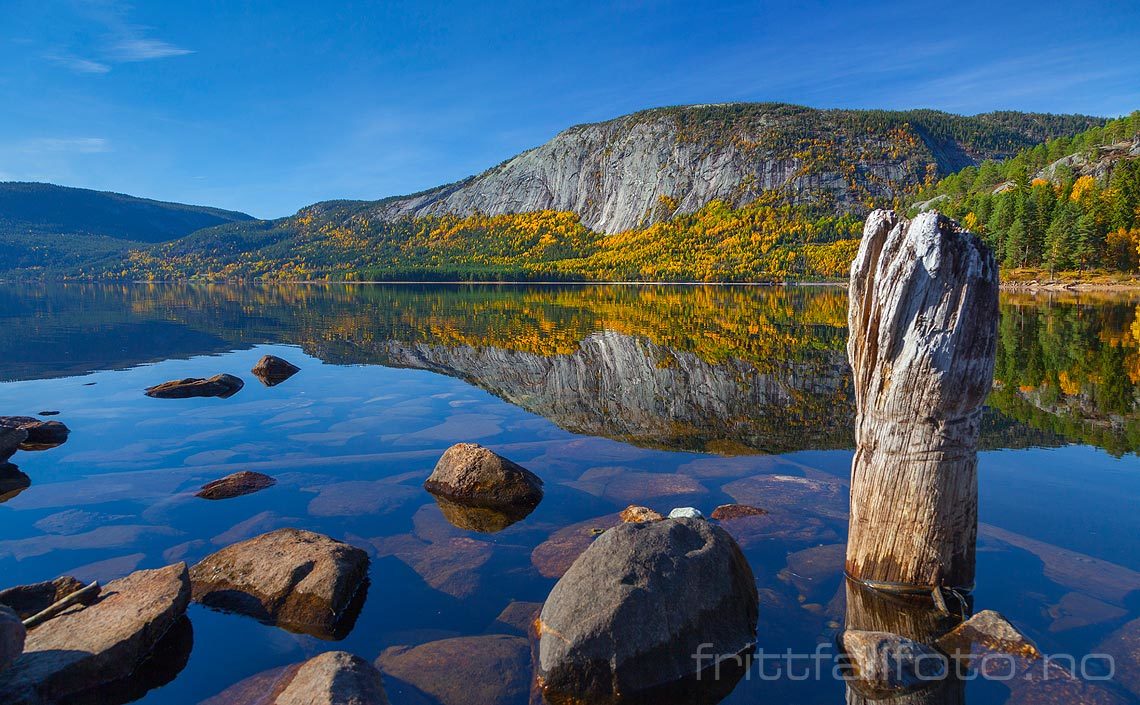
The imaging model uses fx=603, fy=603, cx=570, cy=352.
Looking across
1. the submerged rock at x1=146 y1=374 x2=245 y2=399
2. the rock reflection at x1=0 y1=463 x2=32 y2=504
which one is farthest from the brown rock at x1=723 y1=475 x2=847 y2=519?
the submerged rock at x1=146 y1=374 x2=245 y2=399

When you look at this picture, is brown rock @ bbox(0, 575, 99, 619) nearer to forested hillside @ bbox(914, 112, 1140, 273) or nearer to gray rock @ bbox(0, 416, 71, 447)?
gray rock @ bbox(0, 416, 71, 447)

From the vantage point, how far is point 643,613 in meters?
7.49

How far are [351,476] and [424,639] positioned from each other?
809cm

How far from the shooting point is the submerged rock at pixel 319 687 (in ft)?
20.7

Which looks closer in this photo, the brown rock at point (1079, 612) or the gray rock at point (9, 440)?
the brown rock at point (1079, 612)

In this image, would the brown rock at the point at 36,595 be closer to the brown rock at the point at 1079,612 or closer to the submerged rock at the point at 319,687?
the submerged rock at the point at 319,687

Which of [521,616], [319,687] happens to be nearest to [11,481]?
[319,687]

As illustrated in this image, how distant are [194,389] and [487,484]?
1923 centimetres

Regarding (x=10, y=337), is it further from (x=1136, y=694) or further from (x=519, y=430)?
(x=1136, y=694)

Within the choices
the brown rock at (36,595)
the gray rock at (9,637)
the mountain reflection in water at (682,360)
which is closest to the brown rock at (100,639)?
the gray rock at (9,637)

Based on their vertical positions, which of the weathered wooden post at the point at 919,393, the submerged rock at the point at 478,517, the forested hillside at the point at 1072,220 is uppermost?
the forested hillside at the point at 1072,220

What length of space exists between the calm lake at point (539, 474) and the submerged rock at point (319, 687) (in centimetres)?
46

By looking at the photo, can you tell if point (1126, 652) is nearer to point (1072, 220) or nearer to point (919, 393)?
point (919, 393)

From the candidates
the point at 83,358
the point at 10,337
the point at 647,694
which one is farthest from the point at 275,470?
the point at 10,337
